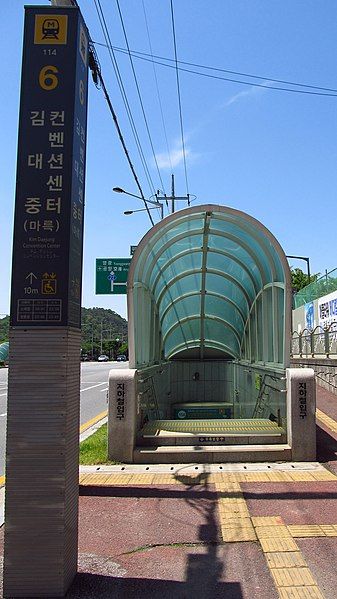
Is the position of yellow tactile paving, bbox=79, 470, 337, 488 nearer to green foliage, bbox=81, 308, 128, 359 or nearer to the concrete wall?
the concrete wall

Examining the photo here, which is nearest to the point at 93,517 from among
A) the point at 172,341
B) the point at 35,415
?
the point at 35,415

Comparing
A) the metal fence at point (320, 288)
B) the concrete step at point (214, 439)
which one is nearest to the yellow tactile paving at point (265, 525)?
the concrete step at point (214, 439)

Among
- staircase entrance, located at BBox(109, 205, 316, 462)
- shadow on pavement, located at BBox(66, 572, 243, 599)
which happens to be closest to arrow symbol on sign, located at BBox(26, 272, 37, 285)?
shadow on pavement, located at BBox(66, 572, 243, 599)

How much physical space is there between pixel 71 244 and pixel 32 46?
1.54 metres

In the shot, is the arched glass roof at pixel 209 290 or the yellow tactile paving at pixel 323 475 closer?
the yellow tactile paving at pixel 323 475

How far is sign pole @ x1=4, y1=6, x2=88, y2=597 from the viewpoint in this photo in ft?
11.5

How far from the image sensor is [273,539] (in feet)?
14.5

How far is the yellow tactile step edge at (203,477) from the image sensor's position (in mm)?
6246

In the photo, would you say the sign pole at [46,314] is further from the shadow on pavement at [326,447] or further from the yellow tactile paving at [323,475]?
the shadow on pavement at [326,447]

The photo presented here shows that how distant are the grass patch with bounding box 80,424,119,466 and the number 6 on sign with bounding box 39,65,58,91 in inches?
198

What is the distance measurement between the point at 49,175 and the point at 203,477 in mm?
4245

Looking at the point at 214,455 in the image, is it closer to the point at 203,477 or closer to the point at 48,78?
the point at 203,477

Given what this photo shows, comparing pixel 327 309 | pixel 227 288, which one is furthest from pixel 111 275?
pixel 227 288

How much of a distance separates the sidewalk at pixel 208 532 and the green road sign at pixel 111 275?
13.9 meters
